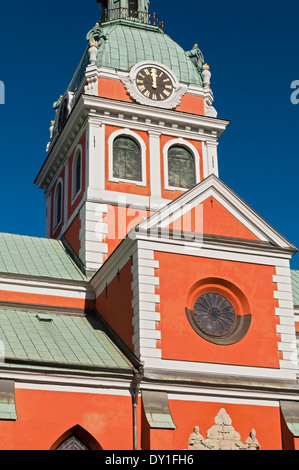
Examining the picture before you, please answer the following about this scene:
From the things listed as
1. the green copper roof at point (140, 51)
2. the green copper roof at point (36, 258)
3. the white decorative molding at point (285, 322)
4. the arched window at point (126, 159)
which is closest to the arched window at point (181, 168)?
the arched window at point (126, 159)

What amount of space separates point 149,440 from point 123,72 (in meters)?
18.4

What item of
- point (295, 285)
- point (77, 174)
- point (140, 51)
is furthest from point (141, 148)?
point (295, 285)

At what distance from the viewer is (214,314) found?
26.6 meters

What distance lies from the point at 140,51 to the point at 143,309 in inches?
626

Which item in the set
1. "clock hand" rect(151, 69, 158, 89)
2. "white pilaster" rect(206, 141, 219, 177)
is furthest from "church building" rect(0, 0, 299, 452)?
"clock hand" rect(151, 69, 158, 89)

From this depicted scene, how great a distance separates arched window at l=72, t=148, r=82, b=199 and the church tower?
0.17 feet

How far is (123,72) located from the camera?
1412 inches

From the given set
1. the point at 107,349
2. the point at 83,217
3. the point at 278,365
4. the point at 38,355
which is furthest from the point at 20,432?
the point at 83,217

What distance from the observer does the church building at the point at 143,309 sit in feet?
77.9

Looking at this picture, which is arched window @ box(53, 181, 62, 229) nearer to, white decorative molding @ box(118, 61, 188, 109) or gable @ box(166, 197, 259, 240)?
white decorative molding @ box(118, 61, 188, 109)

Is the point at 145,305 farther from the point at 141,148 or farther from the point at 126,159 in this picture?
the point at 141,148

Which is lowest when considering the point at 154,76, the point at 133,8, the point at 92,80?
the point at 92,80

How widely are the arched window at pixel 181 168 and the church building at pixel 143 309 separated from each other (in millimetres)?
62

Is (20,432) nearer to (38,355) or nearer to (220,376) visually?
(38,355)
